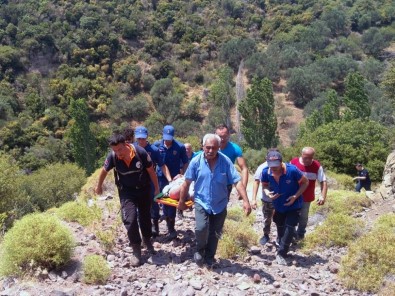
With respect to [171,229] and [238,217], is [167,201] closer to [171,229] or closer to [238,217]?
[171,229]

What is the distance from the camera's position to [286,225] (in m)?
5.32

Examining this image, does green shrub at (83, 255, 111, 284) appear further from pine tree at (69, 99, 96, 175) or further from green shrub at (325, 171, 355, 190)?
pine tree at (69, 99, 96, 175)

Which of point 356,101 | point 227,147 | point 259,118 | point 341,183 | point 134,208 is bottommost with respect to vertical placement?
point 259,118

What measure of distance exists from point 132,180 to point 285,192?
77.1 inches

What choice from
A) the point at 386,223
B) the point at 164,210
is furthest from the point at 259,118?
the point at 164,210

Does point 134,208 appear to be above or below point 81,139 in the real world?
above

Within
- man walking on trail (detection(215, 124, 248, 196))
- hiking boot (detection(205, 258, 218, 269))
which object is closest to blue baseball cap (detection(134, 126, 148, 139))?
man walking on trail (detection(215, 124, 248, 196))

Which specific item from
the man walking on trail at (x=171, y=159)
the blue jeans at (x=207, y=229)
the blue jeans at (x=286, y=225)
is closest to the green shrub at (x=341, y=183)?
the blue jeans at (x=286, y=225)

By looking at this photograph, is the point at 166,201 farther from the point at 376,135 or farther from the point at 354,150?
the point at 376,135

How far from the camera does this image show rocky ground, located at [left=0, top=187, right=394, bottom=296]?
436 cm

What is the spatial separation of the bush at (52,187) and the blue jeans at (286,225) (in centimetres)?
1663

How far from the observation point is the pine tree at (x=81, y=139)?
30.3 metres

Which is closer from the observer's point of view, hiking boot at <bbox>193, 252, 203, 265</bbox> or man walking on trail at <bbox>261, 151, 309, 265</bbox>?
hiking boot at <bbox>193, 252, 203, 265</bbox>

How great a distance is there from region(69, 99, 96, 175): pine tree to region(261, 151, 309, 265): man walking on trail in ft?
86.9
